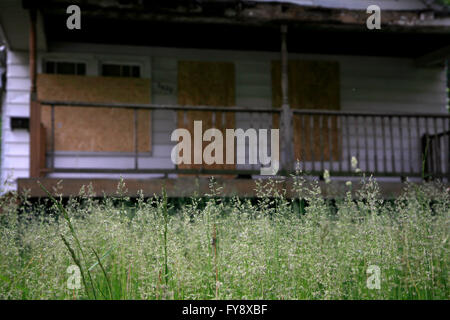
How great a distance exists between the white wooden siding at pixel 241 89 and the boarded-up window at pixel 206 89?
0.15 meters

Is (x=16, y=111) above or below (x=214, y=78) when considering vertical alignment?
below

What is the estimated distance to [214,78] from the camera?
979 centimetres

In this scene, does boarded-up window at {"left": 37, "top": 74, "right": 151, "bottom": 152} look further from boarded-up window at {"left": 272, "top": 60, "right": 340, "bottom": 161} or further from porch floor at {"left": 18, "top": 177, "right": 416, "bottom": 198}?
boarded-up window at {"left": 272, "top": 60, "right": 340, "bottom": 161}

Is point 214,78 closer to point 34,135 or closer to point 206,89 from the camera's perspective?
point 206,89

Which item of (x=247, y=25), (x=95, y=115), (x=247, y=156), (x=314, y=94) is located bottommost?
(x=247, y=156)

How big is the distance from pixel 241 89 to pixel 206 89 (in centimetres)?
75

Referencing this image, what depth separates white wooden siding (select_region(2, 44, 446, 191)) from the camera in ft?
29.3

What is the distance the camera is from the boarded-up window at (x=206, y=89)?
965cm

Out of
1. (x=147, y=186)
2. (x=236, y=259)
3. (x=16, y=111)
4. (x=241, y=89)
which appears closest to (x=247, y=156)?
(x=241, y=89)

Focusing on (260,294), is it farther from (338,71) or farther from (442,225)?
(338,71)

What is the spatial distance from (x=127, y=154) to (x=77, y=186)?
2827mm

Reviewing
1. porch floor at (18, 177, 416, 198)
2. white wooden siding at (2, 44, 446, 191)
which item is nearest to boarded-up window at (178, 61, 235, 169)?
white wooden siding at (2, 44, 446, 191)

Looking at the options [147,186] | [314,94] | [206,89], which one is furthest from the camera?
[314,94]

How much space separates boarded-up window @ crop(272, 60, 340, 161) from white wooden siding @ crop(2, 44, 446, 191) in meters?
0.16
